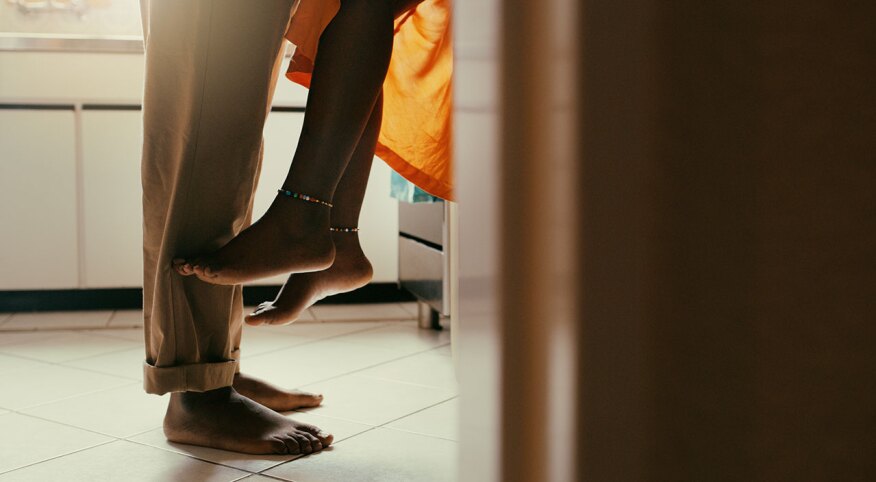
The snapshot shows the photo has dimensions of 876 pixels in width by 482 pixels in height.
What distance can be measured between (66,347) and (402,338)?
2.62 feet

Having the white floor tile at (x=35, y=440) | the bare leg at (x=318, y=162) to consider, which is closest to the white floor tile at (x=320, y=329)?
the white floor tile at (x=35, y=440)

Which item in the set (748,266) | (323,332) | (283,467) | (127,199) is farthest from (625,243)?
(127,199)

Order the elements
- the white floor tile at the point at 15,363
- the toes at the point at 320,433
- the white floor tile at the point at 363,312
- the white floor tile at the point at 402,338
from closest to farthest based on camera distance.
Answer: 1. the toes at the point at 320,433
2. the white floor tile at the point at 15,363
3. the white floor tile at the point at 402,338
4. the white floor tile at the point at 363,312

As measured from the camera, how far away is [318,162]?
95cm

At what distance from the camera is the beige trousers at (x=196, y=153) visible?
37.4 inches

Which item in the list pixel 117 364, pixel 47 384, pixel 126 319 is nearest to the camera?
pixel 47 384

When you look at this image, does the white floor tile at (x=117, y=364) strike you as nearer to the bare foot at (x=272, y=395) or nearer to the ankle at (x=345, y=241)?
the bare foot at (x=272, y=395)

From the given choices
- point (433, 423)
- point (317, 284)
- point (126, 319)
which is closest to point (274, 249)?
point (317, 284)

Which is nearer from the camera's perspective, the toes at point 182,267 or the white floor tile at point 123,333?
the toes at point 182,267

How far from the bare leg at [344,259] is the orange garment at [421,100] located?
0.60ft

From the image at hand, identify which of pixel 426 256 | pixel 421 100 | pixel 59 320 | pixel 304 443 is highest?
pixel 421 100

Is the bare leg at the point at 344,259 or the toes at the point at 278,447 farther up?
the bare leg at the point at 344,259

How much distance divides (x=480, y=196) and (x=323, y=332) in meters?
1.89

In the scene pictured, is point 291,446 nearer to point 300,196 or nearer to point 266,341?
point 300,196
